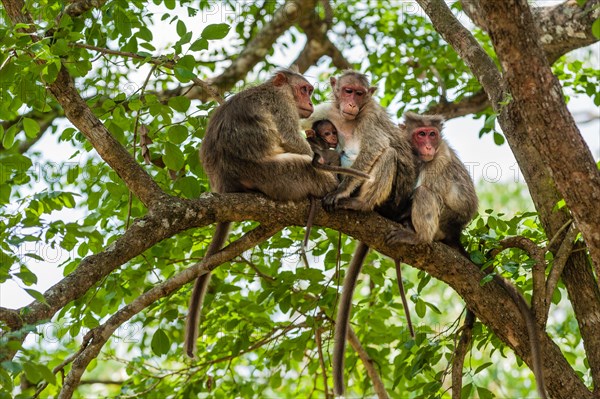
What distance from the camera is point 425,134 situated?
6.48m

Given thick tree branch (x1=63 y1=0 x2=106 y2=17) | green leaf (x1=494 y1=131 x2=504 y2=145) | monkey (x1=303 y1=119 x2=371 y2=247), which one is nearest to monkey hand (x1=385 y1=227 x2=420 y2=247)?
monkey (x1=303 y1=119 x2=371 y2=247)

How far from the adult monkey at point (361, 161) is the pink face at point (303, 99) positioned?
0.86 feet

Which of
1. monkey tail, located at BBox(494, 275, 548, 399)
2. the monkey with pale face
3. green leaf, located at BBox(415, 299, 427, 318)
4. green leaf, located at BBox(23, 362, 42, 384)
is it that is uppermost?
the monkey with pale face

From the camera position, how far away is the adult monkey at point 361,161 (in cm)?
568

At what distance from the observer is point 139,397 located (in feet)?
22.8

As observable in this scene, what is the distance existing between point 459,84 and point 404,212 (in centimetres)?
274

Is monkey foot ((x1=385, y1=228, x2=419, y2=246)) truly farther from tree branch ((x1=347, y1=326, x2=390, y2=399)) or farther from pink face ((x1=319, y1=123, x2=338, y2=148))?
tree branch ((x1=347, y1=326, x2=390, y2=399))

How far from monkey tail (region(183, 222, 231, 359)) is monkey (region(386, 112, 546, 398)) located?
1.19 meters

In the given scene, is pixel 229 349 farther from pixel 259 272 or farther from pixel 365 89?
pixel 365 89

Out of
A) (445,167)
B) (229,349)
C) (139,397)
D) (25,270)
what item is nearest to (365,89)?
(445,167)

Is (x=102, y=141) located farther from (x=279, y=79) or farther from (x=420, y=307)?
(x=420, y=307)

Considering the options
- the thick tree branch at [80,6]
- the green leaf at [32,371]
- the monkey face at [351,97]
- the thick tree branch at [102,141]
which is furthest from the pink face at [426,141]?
the green leaf at [32,371]

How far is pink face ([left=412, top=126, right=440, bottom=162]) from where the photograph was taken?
6371 millimetres

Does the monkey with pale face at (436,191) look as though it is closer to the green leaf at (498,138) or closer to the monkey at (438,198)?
the monkey at (438,198)
